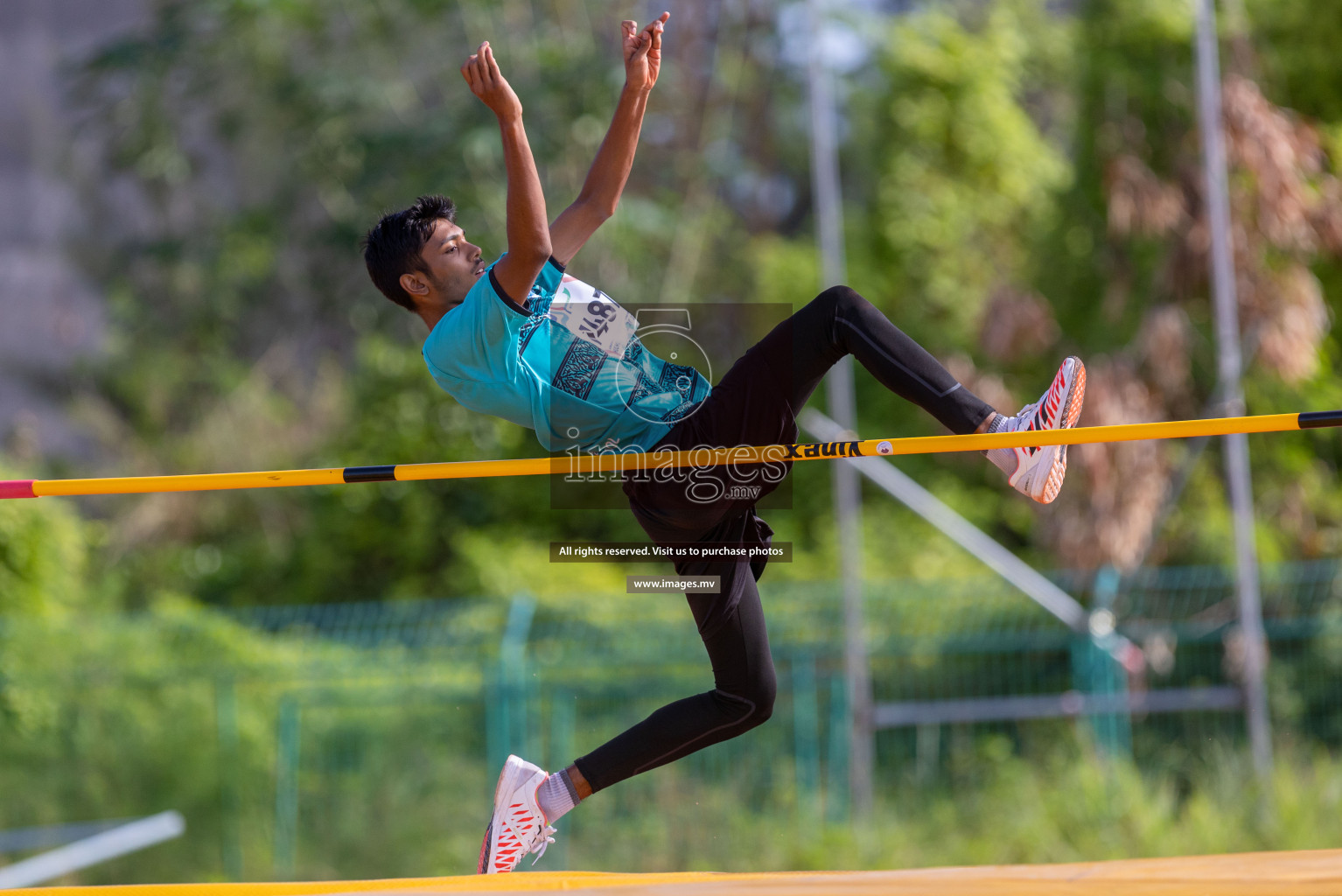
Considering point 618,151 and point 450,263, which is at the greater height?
point 618,151

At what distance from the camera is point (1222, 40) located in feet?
29.5

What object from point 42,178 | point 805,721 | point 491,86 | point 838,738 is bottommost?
point 838,738

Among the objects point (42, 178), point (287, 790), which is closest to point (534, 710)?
point (287, 790)

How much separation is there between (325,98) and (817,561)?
7.40 meters

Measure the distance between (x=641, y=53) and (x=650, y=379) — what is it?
86cm

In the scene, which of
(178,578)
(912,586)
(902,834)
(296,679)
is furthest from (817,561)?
(178,578)

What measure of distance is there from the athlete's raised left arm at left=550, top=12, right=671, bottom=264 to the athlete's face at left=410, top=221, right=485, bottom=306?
238mm

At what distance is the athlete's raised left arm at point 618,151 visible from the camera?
3.44m

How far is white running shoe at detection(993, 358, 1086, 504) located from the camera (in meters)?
3.28

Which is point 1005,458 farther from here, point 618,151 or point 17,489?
point 17,489

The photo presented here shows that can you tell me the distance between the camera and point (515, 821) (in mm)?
3775

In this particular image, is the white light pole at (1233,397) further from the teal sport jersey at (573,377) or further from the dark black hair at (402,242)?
the dark black hair at (402,242)

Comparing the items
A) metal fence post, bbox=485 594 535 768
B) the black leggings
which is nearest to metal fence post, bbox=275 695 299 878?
metal fence post, bbox=485 594 535 768

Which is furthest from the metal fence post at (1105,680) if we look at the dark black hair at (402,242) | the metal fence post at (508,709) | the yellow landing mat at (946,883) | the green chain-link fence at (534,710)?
the dark black hair at (402,242)
